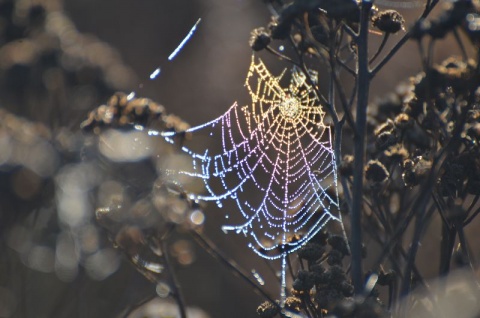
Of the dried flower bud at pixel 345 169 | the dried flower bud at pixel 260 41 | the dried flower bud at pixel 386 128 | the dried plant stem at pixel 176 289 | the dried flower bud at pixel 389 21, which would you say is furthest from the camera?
the dried flower bud at pixel 386 128

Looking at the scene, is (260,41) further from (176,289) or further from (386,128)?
(176,289)

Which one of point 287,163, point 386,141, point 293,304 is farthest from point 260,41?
point 287,163

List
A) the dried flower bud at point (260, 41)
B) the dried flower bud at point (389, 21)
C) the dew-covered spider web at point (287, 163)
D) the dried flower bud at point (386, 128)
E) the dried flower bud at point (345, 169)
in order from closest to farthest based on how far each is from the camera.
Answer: the dried flower bud at point (345, 169) < the dried flower bud at point (389, 21) < the dried flower bud at point (260, 41) < the dried flower bud at point (386, 128) < the dew-covered spider web at point (287, 163)

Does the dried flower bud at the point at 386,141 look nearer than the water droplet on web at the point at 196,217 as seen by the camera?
No

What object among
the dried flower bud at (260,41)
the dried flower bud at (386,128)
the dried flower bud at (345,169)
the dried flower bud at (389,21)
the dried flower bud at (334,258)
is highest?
the dried flower bud at (389,21)

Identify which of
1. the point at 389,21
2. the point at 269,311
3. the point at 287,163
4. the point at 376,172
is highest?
the point at 389,21

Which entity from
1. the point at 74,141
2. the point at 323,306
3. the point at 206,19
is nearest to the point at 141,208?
the point at 323,306

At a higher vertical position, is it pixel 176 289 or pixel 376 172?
pixel 376 172

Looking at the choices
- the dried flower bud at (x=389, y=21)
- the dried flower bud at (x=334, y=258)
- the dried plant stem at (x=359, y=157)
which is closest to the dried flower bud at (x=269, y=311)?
the dried flower bud at (x=334, y=258)

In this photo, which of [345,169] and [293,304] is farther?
[293,304]

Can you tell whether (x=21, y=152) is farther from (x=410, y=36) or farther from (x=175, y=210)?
(x=410, y=36)

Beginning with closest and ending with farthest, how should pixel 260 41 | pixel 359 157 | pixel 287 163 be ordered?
pixel 359 157, pixel 260 41, pixel 287 163

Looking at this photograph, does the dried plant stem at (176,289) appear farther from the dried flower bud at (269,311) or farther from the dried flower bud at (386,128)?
the dried flower bud at (386,128)
